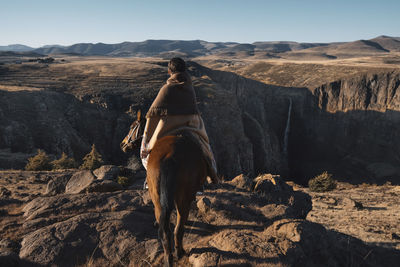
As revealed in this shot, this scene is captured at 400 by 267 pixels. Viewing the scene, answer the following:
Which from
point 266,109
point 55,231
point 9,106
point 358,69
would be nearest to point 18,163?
point 9,106

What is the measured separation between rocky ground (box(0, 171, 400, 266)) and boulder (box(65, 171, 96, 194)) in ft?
0.12

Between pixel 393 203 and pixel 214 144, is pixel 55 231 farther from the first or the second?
pixel 214 144

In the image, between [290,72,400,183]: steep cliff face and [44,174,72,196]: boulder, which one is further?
[290,72,400,183]: steep cliff face

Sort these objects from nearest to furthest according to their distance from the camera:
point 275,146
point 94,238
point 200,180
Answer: point 200,180 → point 94,238 → point 275,146

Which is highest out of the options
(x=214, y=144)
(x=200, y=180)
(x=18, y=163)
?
(x=200, y=180)

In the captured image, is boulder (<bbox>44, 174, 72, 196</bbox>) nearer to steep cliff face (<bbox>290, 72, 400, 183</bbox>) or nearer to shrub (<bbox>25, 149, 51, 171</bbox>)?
shrub (<bbox>25, 149, 51, 171</bbox>)

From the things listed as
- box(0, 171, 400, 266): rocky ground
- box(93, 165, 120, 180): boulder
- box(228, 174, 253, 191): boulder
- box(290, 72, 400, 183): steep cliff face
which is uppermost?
box(0, 171, 400, 266): rocky ground

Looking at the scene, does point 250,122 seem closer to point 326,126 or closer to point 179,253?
point 326,126

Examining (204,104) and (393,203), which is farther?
(204,104)

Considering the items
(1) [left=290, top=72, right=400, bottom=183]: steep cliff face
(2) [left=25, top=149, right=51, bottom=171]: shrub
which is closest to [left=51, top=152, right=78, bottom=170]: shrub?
(2) [left=25, top=149, right=51, bottom=171]: shrub

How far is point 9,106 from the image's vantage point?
2581cm

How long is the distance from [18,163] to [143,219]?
55.8 feet

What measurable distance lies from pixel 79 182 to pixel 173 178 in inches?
222

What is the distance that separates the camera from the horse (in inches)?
175
